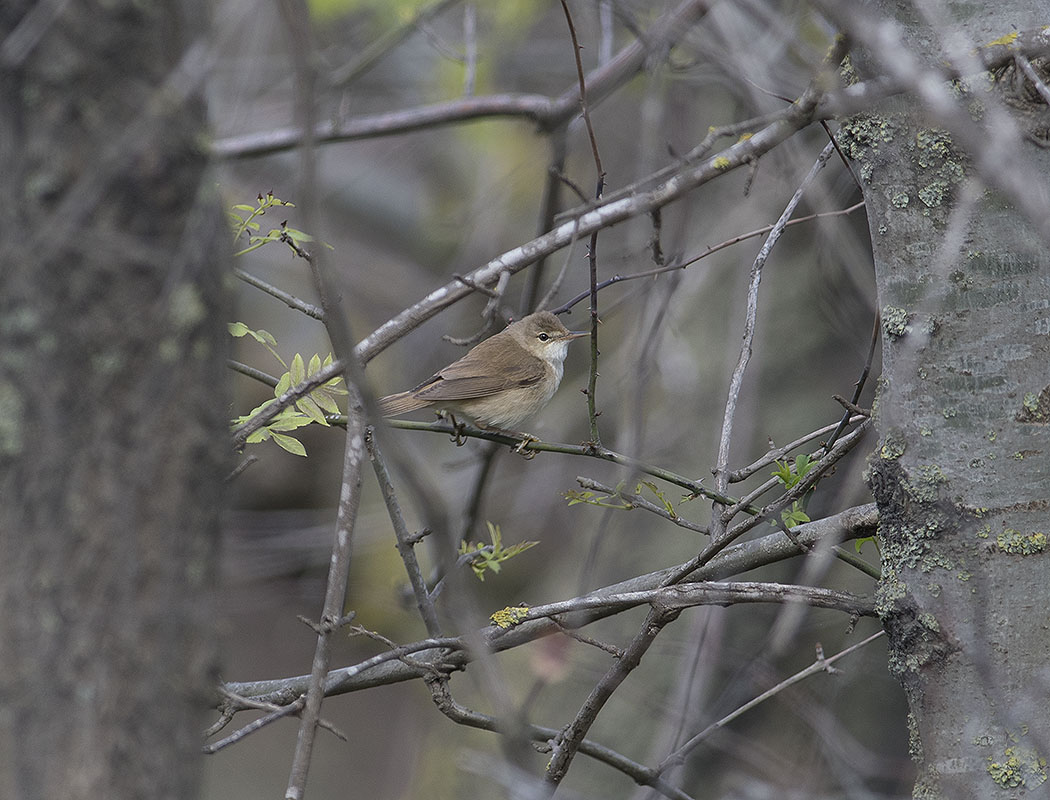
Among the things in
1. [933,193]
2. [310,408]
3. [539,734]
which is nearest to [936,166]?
[933,193]

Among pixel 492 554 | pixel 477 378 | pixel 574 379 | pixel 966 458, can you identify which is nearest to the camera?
pixel 966 458

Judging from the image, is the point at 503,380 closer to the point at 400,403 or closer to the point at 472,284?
the point at 400,403

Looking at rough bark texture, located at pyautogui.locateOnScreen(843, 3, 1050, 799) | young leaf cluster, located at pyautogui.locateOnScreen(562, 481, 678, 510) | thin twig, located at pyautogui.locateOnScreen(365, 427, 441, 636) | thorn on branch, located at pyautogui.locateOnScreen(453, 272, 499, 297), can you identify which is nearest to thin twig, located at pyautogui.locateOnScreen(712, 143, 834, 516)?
young leaf cluster, located at pyautogui.locateOnScreen(562, 481, 678, 510)

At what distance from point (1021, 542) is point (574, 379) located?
6.38m

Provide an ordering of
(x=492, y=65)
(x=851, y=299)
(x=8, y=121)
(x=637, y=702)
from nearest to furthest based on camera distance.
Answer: (x=8, y=121) < (x=637, y=702) < (x=851, y=299) < (x=492, y=65)

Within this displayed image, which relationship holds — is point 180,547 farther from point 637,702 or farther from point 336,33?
point 336,33

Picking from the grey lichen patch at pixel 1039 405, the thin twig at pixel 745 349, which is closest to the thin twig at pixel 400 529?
the thin twig at pixel 745 349

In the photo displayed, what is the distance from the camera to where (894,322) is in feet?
5.94

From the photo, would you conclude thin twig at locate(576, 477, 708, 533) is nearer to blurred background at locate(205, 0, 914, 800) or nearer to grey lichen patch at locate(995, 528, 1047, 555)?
blurred background at locate(205, 0, 914, 800)

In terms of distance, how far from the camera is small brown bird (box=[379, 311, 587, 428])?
4086 millimetres

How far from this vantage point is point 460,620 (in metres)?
1.14

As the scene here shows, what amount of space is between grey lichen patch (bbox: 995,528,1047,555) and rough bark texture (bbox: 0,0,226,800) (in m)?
1.32

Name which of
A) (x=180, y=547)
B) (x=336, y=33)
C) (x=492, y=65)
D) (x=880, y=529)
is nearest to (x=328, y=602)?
(x=180, y=547)

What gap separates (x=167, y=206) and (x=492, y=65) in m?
5.57
